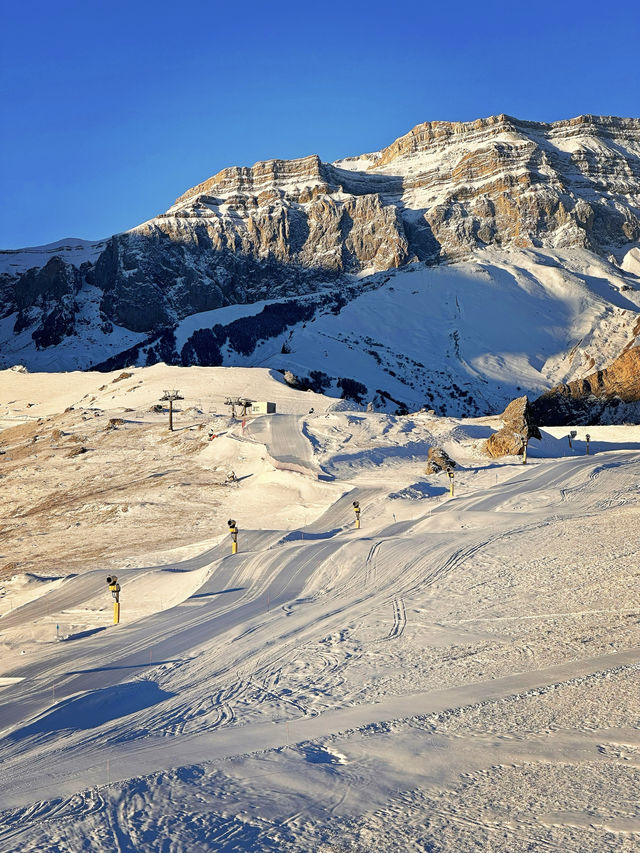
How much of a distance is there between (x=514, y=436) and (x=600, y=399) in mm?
28644

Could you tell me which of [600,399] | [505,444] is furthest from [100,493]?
[600,399]

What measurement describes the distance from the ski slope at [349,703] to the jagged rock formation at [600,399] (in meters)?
45.3

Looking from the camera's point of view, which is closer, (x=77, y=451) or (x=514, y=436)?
(x=514, y=436)

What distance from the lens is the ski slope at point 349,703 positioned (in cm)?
947

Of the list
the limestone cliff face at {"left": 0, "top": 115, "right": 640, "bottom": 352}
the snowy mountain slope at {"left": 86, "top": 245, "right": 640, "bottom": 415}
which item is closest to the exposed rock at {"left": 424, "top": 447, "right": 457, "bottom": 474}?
the snowy mountain slope at {"left": 86, "top": 245, "right": 640, "bottom": 415}

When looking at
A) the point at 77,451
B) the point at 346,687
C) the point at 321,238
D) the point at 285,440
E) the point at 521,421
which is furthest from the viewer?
the point at 321,238

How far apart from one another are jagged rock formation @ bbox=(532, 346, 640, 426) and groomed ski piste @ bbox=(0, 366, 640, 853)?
37700mm

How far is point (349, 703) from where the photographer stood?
13.5 meters

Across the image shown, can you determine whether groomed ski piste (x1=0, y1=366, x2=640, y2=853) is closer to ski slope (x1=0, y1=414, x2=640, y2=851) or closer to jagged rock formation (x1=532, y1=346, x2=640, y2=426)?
ski slope (x1=0, y1=414, x2=640, y2=851)

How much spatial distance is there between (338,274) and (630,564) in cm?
15904

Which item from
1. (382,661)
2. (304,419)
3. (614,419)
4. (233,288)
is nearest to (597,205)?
(233,288)

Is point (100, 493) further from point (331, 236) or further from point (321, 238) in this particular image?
point (321, 238)

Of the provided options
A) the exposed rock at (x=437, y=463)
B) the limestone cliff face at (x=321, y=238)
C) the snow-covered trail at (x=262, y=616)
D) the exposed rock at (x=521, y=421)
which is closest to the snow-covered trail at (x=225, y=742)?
the snow-covered trail at (x=262, y=616)

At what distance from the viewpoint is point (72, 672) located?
53.3 feet
